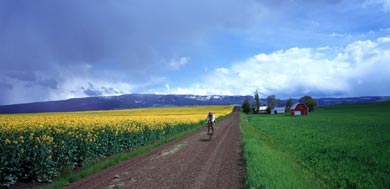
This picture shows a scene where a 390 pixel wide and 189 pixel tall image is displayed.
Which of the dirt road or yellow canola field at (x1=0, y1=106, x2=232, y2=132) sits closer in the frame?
the dirt road

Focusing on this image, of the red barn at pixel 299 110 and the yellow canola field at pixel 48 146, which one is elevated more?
the yellow canola field at pixel 48 146

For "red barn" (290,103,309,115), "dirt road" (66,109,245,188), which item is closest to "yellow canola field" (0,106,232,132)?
"dirt road" (66,109,245,188)

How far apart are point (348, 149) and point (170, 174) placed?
41.0 feet

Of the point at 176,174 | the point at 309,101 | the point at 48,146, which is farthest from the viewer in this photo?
the point at 309,101


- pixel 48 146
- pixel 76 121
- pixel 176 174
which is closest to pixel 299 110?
pixel 76 121

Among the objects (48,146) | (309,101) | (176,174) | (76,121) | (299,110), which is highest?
(76,121)

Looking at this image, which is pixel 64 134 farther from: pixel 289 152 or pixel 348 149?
pixel 348 149

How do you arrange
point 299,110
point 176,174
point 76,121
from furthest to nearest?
point 299,110, point 76,121, point 176,174

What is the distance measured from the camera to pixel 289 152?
1641 cm

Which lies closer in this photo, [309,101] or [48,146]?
[48,146]

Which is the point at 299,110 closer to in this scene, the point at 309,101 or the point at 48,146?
the point at 309,101

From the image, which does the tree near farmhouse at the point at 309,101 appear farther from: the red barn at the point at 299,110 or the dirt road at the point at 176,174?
the dirt road at the point at 176,174

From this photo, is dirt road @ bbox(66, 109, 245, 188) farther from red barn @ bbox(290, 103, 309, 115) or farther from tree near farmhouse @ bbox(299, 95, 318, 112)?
tree near farmhouse @ bbox(299, 95, 318, 112)

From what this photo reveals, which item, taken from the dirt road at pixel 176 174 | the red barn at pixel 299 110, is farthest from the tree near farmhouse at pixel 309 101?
the dirt road at pixel 176 174
